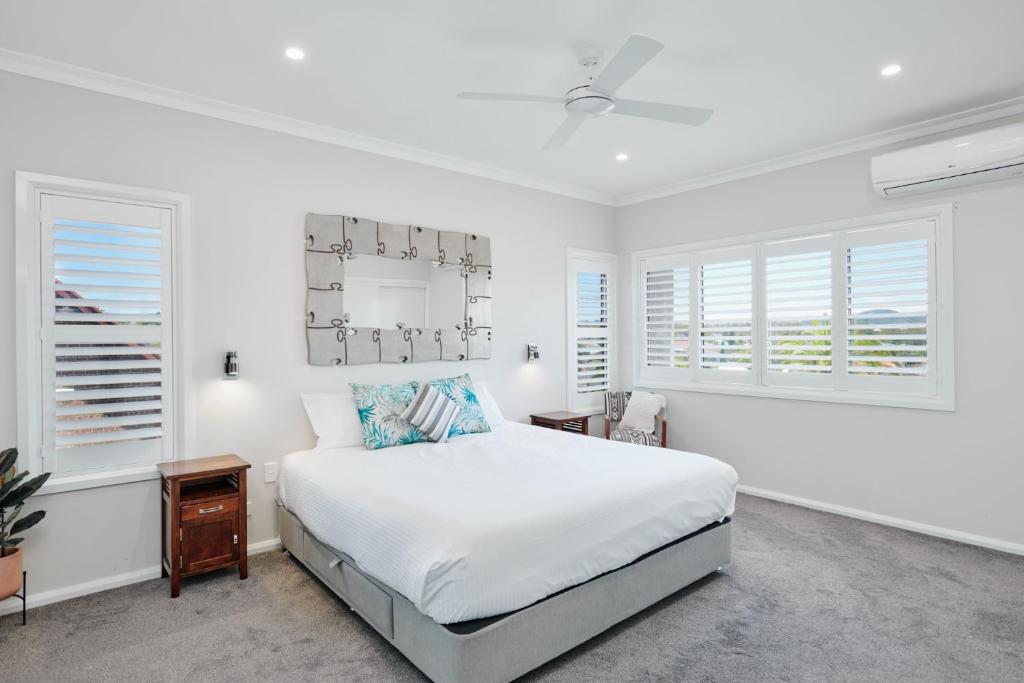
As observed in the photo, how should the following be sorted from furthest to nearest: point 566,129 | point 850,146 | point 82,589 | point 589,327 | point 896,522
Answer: point 589,327
point 850,146
point 896,522
point 566,129
point 82,589

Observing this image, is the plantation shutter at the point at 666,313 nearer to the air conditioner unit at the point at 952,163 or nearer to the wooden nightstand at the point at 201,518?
the air conditioner unit at the point at 952,163

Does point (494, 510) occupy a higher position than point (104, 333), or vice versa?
point (104, 333)

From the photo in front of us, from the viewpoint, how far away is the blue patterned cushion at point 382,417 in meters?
3.56

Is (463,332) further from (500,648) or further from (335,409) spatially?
(500,648)

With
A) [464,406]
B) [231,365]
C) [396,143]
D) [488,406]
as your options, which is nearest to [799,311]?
[488,406]

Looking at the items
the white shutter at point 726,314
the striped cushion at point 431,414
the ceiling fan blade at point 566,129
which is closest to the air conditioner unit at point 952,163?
the white shutter at point 726,314

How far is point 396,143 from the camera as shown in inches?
162

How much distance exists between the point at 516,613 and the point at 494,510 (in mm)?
390

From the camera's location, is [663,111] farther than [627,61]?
Yes

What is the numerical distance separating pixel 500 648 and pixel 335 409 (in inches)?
82.6

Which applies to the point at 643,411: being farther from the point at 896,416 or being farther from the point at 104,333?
the point at 104,333

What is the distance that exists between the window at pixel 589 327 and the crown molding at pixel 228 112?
104cm

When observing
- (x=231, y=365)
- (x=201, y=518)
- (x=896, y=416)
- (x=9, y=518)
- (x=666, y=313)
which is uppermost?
(x=666, y=313)

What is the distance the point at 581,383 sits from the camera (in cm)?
552
